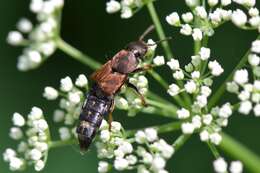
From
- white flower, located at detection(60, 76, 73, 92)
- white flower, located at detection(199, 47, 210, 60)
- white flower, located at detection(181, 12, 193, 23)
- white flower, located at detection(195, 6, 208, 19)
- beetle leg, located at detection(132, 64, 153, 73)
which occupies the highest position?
white flower, located at detection(181, 12, 193, 23)

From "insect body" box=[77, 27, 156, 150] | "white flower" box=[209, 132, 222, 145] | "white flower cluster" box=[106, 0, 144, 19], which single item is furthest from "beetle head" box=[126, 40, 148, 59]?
"white flower" box=[209, 132, 222, 145]

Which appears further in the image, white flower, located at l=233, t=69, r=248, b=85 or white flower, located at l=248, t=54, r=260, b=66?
white flower, located at l=248, t=54, r=260, b=66

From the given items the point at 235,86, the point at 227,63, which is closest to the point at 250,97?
the point at 235,86

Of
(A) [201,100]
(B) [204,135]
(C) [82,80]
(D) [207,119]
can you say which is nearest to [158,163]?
(B) [204,135]

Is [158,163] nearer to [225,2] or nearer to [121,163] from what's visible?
[121,163]

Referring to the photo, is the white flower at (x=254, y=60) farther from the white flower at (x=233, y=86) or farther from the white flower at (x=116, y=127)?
the white flower at (x=116, y=127)

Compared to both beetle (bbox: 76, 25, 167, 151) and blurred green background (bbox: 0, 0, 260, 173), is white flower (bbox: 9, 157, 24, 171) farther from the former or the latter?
blurred green background (bbox: 0, 0, 260, 173)

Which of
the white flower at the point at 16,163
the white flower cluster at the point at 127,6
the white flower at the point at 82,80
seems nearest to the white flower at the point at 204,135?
the white flower at the point at 82,80

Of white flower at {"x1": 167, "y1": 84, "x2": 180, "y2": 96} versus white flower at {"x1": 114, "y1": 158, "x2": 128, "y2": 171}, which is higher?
white flower at {"x1": 167, "y1": 84, "x2": 180, "y2": 96}
